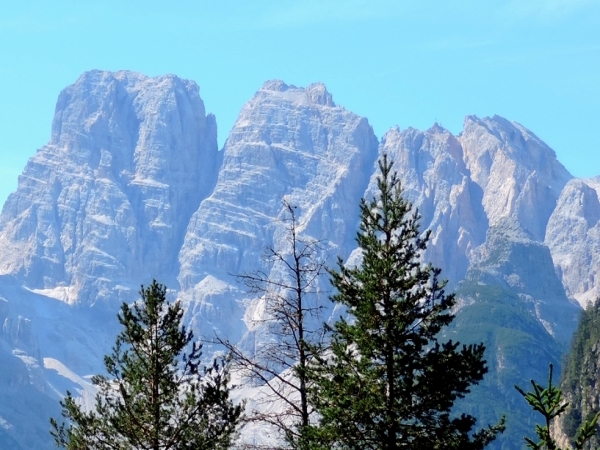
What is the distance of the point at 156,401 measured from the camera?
132 ft

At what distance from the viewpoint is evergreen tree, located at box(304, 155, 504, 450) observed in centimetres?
3522

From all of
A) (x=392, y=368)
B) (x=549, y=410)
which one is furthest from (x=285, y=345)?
(x=549, y=410)

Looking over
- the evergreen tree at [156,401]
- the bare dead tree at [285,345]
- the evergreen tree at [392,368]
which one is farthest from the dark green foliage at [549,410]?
the evergreen tree at [156,401]

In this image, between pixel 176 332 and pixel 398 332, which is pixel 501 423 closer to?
pixel 398 332

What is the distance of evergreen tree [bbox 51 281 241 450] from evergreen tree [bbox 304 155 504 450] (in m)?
5.67

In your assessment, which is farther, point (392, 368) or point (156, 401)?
point (156, 401)

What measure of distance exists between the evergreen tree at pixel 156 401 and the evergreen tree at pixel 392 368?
5.67 meters

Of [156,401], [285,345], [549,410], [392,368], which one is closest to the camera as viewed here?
[549,410]

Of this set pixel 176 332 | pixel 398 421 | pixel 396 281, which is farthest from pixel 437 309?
pixel 176 332

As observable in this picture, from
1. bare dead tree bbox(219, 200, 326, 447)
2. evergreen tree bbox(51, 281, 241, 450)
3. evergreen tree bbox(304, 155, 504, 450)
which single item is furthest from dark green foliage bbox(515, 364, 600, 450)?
evergreen tree bbox(51, 281, 241, 450)

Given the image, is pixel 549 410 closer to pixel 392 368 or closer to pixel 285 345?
pixel 392 368

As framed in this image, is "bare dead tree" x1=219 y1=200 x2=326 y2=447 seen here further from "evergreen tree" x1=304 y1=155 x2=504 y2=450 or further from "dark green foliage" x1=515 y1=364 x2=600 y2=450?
"dark green foliage" x1=515 y1=364 x2=600 y2=450

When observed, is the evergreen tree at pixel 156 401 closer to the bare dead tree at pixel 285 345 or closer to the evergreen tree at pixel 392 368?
the bare dead tree at pixel 285 345

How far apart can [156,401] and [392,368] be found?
372 inches
